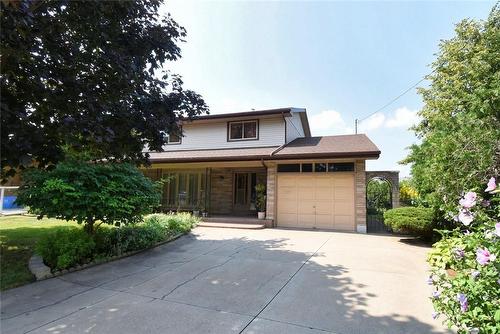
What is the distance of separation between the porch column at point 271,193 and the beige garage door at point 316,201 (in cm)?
26

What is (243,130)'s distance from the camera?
50.8ft

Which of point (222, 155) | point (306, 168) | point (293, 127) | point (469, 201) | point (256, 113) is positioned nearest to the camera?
point (469, 201)

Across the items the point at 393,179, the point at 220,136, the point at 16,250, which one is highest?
the point at 220,136

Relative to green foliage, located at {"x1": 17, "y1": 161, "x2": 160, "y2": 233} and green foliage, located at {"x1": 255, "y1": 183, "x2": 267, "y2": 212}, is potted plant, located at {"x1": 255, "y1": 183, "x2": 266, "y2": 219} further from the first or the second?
green foliage, located at {"x1": 17, "y1": 161, "x2": 160, "y2": 233}

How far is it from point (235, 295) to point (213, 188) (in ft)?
39.1

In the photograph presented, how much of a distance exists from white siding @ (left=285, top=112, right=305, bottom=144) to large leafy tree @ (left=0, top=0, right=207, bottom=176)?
8.85 metres

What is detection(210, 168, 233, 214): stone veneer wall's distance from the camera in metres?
16.1

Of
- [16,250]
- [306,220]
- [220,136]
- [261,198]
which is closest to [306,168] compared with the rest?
[306,220]

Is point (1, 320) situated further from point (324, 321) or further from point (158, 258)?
point (324, 321)

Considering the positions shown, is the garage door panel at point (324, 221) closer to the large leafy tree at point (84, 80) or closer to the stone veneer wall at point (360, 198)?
the stone veneer wall at point (360, 198)

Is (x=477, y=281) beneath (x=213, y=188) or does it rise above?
beneath

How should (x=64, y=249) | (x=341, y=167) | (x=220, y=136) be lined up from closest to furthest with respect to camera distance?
(x=64, y=249) < (x=341, y=167) < (x=220, y=136)

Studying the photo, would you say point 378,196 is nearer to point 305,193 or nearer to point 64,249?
point 305,193

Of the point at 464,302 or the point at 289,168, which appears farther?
the point at 289,168
